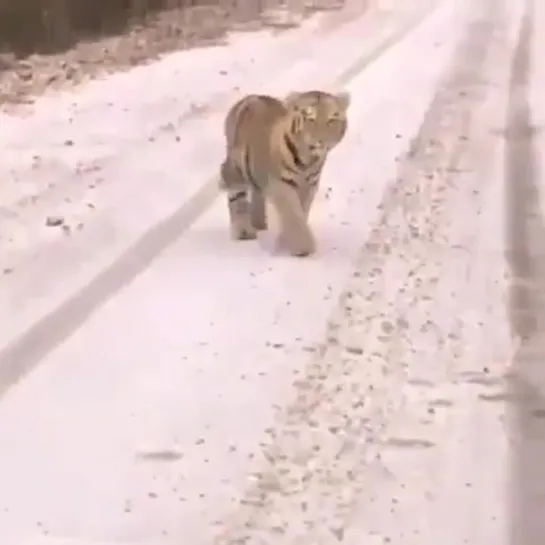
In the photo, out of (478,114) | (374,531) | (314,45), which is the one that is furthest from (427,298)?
(314,45)

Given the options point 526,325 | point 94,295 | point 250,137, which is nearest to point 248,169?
point 250,137

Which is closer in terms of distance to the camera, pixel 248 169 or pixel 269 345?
pixel 269 345

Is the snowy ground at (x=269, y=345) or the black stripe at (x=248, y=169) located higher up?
the black stripe at (x=248, y=169)

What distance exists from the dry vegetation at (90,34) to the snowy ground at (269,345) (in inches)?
49.8

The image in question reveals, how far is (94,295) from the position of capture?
331 cm

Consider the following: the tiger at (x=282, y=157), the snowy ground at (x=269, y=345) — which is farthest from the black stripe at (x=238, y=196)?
the snowy ground at (x=269, y=345)

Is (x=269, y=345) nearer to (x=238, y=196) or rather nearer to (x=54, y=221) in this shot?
(x=238, y=196)

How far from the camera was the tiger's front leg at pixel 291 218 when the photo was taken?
11.9ft

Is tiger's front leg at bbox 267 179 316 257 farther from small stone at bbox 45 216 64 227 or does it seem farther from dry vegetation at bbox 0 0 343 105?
dry vegetation at bbox 0 0 343 105

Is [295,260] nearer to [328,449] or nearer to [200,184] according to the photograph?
[200,184]

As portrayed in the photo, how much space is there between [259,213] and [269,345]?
35.2 inches

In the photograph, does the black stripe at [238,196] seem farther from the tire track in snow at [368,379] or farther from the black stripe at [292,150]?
the tire track in snow at [368,379]

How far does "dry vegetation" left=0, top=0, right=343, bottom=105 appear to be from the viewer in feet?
22.0

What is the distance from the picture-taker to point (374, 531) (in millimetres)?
2186
